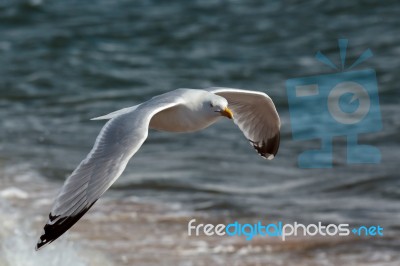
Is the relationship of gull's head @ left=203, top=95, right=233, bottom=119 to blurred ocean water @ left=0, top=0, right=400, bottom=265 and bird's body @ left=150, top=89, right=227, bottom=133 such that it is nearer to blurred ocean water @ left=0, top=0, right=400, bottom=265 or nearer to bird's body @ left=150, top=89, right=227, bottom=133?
bird's body @ left=150, top=89, right=227, bottom=133

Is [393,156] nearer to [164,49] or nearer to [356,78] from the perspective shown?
[356,78]

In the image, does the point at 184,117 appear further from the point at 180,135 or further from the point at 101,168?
the point at 180,135

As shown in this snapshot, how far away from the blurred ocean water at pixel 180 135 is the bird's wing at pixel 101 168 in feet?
5.15

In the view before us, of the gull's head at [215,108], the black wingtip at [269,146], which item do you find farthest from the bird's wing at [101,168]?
the black wingtip at [269,146]

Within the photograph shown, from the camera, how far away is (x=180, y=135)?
28.6 ft

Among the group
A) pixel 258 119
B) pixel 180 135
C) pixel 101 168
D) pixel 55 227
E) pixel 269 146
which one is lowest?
pixel 180 135

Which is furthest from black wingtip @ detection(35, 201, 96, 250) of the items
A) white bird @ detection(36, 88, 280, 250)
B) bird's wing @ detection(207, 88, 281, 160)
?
bird's wing @ detection(207, 88, 281, 160)

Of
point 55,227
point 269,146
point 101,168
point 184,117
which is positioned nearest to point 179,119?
point 184,117

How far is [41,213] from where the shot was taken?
263 inches

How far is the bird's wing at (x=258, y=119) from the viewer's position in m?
5.36

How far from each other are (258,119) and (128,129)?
1.39 metres

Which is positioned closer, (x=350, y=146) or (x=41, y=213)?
(x=41, y=213)

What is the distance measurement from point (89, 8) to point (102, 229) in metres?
7.78

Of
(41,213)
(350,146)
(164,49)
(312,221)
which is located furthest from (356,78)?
(41,213)
